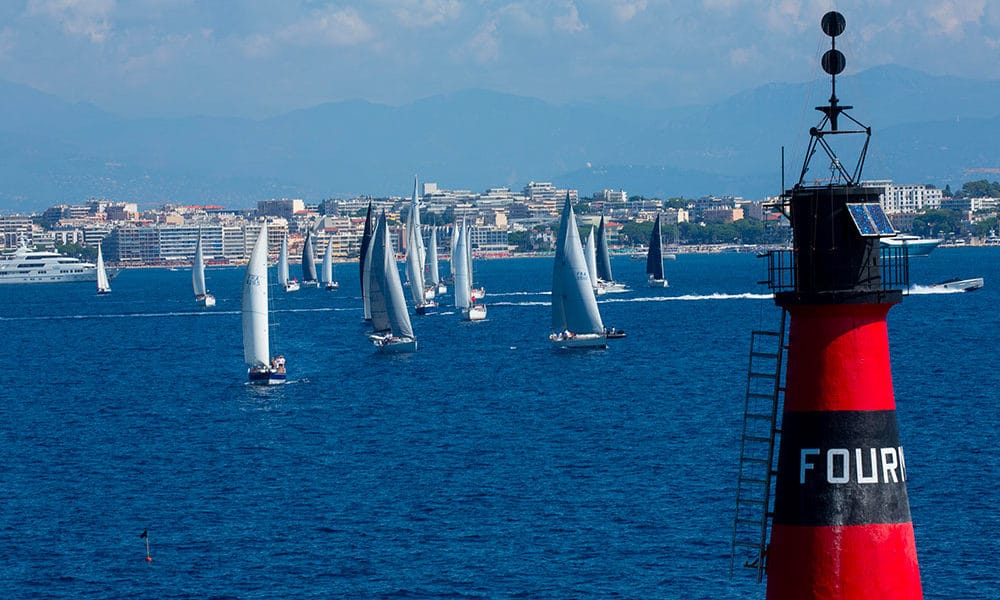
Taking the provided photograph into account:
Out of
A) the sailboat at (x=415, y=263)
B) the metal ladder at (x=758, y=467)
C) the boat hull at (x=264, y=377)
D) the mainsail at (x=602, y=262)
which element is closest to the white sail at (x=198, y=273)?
the sailboat at (x=415, y=263)

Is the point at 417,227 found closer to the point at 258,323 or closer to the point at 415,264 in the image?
the point at 415,264

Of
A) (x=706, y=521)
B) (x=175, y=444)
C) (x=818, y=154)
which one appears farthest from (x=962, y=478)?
(x=818, y=154)

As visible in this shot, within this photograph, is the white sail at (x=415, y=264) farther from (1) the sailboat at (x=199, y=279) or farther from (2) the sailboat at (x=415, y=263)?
(1) the sailboat at (x=199, y=279)

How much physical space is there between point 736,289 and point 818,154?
189m

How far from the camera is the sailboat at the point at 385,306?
→ 348 feet

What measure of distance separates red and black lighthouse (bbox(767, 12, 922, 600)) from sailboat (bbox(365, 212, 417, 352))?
309 feet

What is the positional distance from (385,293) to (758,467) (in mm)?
57616

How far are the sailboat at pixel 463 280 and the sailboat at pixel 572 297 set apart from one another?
3317cm

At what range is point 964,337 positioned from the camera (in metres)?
114

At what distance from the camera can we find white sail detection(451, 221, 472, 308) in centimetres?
14112

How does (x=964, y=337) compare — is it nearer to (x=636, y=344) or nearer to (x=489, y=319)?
(x=636, y=344)

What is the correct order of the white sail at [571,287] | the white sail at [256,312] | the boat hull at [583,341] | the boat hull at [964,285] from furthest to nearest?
the boat hull at [964,285] < the boat hull at [583,341] < the white sail at [571,287] < the white sail at [256,312]

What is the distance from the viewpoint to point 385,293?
104812 millimetres

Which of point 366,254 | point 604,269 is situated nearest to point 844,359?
point 366,254
